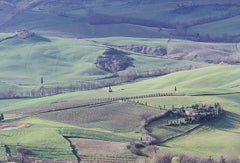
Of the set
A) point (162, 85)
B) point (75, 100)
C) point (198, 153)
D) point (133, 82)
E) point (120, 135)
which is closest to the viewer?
point (198, 153)

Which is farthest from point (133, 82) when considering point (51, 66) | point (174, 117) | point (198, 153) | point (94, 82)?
point (198, 153)

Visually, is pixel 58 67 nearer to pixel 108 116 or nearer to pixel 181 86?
pixel 181 86

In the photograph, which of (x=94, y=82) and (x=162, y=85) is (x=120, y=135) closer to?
(x=162, y=85)

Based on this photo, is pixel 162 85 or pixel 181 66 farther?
pixel 181 66

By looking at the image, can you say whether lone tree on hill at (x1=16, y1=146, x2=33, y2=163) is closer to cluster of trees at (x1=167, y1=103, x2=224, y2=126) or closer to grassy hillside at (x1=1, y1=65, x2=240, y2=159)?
grassy hillside at (x1=1, y1=65, x2=240, y2=159)

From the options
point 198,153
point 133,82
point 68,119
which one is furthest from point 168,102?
point 133,82

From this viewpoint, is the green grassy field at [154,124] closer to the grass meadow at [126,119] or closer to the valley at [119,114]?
the grass meadow at [126,119]

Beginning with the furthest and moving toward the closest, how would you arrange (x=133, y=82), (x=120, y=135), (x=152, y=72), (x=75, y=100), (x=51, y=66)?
(x=51, y=66) → (x=152, y=72) → (x=133, y=82) → (x=75, y=100) → (x=120, y=135)
